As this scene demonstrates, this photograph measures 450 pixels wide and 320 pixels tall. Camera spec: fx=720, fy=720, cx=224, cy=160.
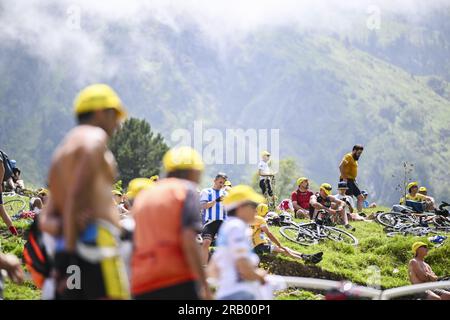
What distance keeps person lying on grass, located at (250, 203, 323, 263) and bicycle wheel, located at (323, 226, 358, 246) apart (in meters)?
2.48

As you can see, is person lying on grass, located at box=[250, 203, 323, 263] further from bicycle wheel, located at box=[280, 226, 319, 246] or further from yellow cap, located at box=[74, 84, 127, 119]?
yellow cap, located at box=[74, 84, 127, 119]

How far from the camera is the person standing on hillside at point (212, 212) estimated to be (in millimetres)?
12984

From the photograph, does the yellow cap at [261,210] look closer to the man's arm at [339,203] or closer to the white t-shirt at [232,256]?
the man's arm at [339,203]

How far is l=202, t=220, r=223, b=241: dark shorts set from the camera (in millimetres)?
13016

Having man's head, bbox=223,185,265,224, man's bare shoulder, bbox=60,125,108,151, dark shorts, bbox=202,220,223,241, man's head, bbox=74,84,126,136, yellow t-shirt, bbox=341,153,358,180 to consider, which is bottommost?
dark shorts, bbox=202,220,223,241

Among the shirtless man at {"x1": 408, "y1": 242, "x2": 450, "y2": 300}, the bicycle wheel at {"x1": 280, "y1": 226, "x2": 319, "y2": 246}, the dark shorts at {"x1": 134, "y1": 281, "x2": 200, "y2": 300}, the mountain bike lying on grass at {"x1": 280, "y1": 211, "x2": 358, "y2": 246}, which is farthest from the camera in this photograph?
the mountain bike lying on grass at {"x1": 280, "y1": 211, "x2": 358, "y2": 246}

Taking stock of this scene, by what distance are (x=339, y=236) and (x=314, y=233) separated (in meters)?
0.67

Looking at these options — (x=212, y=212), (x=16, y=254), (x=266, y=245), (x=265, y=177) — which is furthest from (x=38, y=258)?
(x=265, y=177)

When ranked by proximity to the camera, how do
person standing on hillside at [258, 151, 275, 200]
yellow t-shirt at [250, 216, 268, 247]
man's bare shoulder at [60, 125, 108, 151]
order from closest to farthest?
man's bare shoulder at [60, 125, 108, 151]
yellow t-shirt at [250, 216, 268, 247]
person standing on hillside at [258, 151, 275, 200]

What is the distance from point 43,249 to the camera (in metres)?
6.76

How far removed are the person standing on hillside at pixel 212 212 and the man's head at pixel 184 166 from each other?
7.04 meters

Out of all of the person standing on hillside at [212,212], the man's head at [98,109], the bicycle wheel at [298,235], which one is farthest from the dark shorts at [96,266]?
the bicycle wheel at [298,235]

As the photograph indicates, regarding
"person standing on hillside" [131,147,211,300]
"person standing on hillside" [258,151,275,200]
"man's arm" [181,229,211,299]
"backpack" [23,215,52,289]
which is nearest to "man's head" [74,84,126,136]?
"person standing on hillside" [131,147,211,300]
